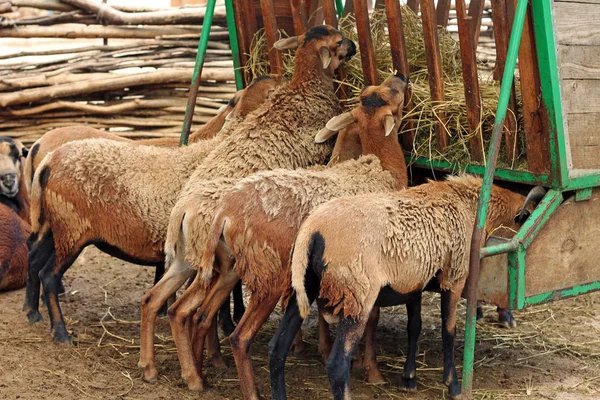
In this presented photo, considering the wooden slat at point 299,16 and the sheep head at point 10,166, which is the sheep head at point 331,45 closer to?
the wooden slat at point 299,16

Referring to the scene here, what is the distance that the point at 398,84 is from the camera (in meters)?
6.28

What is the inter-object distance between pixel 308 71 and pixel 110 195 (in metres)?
1.83

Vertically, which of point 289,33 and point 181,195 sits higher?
point 289,33

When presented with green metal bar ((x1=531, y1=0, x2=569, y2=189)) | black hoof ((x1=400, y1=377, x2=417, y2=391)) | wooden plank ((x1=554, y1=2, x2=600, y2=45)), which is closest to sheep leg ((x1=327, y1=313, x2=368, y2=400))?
black hoof ((x1=400, y1=377, x2=417, y2=391))

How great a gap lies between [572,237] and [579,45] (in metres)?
1.22

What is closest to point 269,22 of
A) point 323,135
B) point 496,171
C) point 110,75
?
point 323,135

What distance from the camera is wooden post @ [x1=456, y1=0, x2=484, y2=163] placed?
19.1ft

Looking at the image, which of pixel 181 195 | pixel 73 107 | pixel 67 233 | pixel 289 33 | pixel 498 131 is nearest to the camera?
pixel 498 131

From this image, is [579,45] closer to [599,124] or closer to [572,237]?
[599,124]

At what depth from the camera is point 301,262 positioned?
4.98m

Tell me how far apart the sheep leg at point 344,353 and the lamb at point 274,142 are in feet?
3.93

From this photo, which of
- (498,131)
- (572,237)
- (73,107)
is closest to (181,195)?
(498,131)

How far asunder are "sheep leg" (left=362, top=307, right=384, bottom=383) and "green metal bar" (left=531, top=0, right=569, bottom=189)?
1522 millimetres

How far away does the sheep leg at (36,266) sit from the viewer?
277 inches
